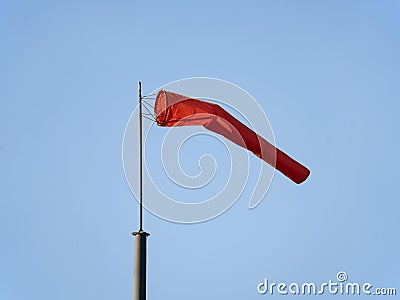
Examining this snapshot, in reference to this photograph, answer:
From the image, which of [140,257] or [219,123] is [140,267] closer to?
[140,257]

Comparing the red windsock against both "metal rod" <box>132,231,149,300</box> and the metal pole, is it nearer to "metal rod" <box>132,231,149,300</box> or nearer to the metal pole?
the metal pole

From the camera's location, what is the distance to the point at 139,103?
742cm

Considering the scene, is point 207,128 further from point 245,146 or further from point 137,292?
point 137,292

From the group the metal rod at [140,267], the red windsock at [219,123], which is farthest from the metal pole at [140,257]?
the red windsock at [219,123]

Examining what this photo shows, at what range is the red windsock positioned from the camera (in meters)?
8.02

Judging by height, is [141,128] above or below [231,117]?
below

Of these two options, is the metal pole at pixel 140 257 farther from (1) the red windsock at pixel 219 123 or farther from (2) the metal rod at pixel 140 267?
(1) the red windsock at pixel 219 123

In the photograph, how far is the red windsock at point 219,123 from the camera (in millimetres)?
8023

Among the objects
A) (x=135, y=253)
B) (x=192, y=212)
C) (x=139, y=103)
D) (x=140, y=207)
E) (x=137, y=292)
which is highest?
(x=139, y=103)

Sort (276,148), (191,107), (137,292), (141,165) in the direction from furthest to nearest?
1. (276,148)
2. (191,107)
3. (141,165)
4. (137,292)

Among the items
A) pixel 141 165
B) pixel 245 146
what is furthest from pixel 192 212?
pixel 141 165

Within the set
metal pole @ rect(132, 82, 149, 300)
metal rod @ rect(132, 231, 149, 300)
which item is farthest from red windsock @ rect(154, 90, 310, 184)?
metal rod @ rect(132, 231, 149, 300)

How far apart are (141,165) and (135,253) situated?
0.92 m

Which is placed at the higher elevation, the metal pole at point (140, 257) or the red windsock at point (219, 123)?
the red windsock at point (219, 123)
